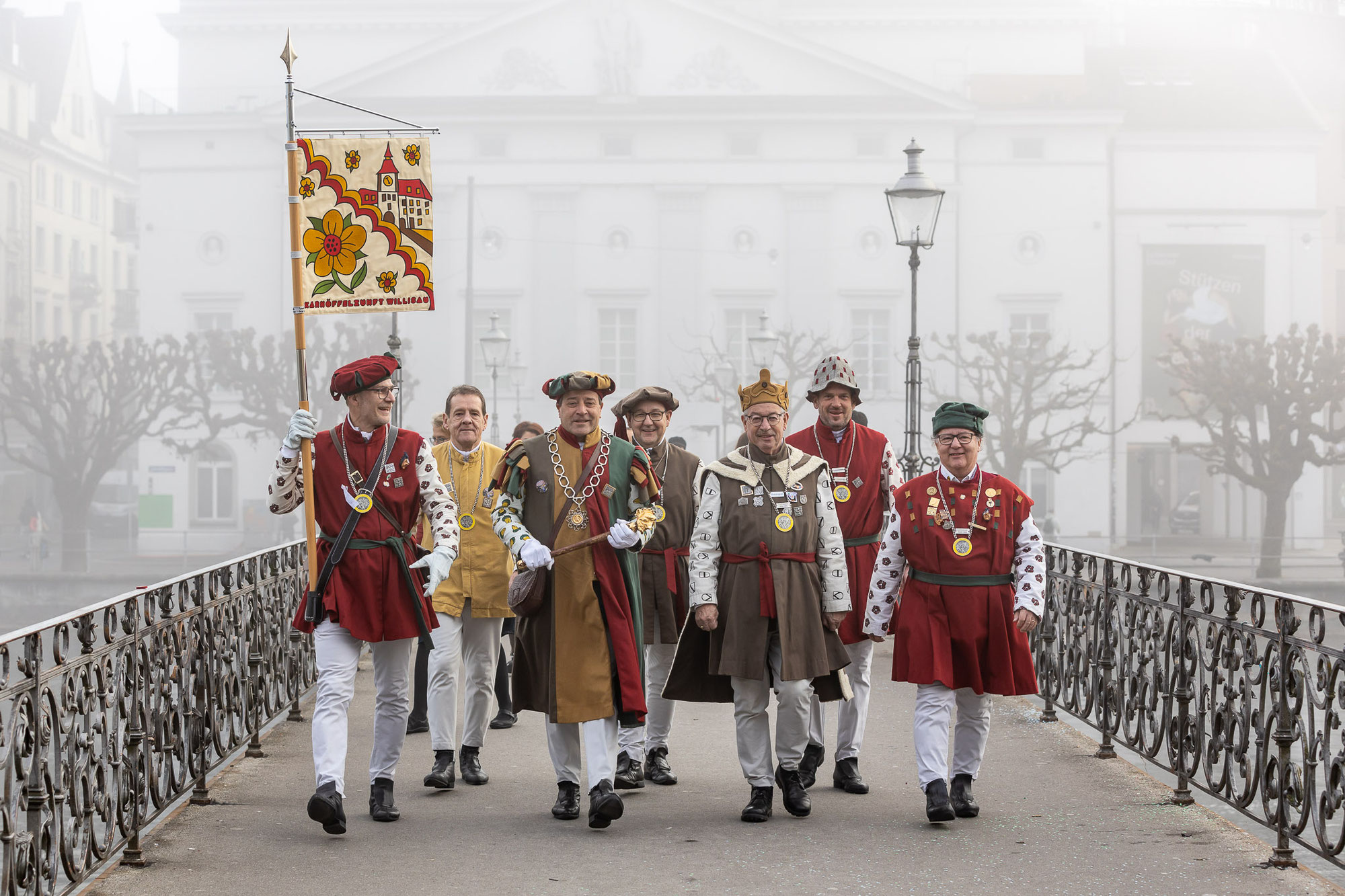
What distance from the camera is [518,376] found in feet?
172

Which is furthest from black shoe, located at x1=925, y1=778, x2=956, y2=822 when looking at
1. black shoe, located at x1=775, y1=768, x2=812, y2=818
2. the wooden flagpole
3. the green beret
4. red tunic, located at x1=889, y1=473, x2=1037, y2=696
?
the wooden flagpole

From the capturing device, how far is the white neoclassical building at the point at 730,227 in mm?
52594

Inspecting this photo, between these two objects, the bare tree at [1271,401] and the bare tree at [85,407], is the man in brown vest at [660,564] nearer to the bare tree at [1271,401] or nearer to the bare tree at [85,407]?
the bare tree at [1271,401]

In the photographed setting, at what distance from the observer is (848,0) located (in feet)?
204

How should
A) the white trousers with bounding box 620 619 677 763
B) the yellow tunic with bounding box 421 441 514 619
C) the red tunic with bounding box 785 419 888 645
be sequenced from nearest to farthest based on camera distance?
the red tunic with bounding box 785 419 888 645 → the yellow tunic with bounding box 421 441 514 619 → the white trousers with bounding box 620 619 677 763

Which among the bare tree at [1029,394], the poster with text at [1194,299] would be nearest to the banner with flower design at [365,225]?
the bare tree at [1029,394]

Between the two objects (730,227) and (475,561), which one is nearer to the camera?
(475,561)

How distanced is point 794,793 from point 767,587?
915mm

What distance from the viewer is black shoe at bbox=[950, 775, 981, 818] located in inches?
279

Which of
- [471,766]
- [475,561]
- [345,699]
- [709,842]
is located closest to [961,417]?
[709,842]

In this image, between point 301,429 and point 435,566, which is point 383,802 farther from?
point 301,429

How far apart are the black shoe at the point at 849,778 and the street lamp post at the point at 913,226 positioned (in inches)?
280

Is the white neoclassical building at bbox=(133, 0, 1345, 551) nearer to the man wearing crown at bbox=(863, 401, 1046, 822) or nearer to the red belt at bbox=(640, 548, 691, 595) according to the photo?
the red belt at bbox=(640, 548, 691, 595)

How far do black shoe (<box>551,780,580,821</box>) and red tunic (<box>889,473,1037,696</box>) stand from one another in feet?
4.77
